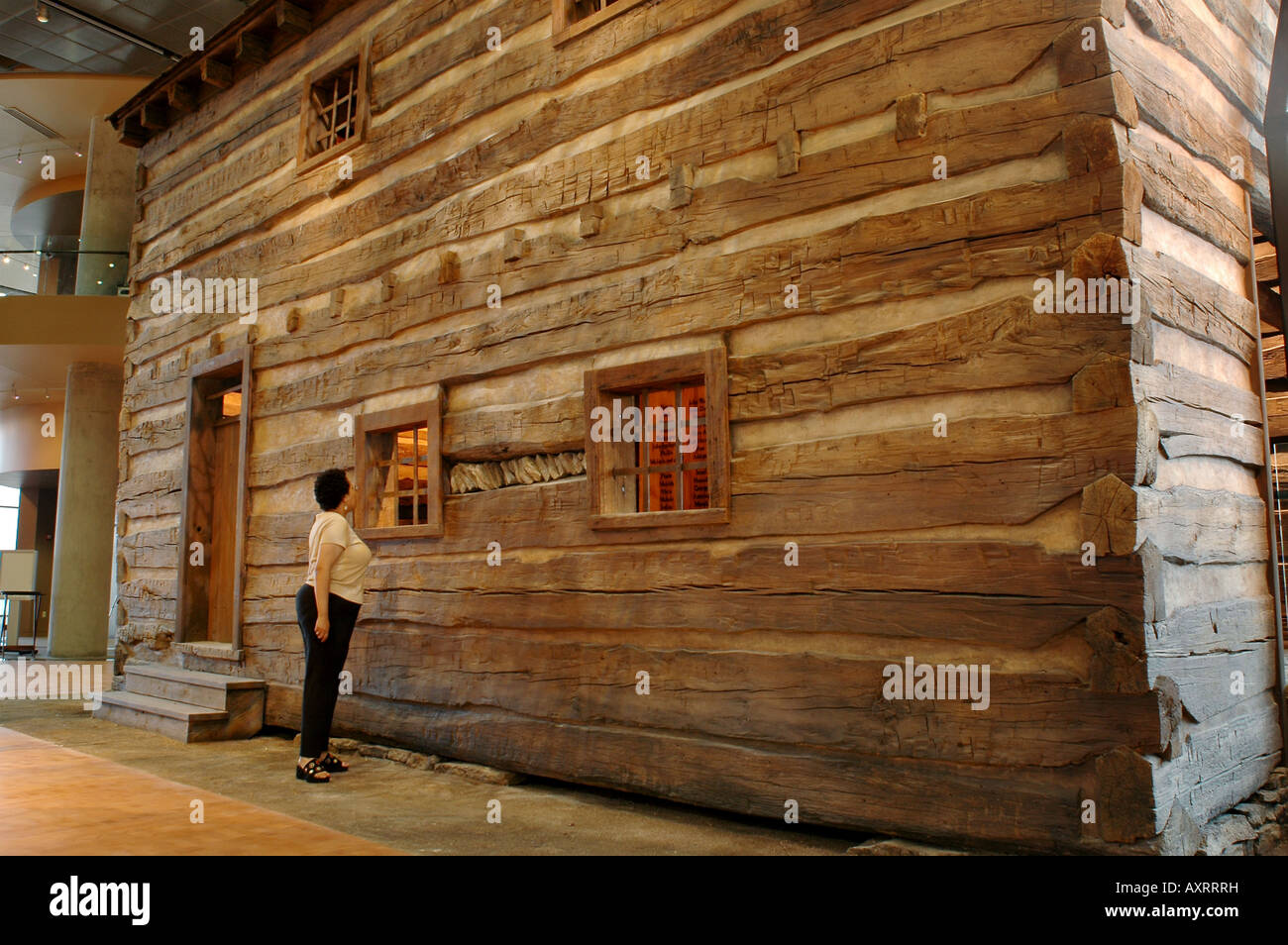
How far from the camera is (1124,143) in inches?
159

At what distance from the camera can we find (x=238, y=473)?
882 centimetres

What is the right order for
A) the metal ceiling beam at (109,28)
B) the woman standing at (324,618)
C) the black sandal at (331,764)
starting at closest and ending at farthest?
the woman standing at (324,618), the black sandal at (331,764), the metal ceiling beam at (109,28)

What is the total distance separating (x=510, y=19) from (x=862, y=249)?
11.2 ft

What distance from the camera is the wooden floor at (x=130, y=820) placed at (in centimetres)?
424

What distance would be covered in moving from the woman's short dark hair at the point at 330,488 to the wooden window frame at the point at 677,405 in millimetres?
1663

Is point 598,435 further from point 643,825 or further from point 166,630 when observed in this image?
point 166,630

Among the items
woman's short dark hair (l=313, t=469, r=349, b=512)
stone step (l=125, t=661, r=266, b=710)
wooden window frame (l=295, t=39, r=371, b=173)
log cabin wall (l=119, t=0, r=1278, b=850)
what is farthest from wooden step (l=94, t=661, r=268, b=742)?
wooden window frame (l=295, t=39, r=371, b=173)

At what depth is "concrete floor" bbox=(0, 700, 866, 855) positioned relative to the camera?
448cm

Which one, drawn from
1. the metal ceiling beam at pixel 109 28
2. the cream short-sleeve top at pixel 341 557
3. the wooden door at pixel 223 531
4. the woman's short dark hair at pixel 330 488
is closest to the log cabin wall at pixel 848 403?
the cream short-sleeve top at pixel 341 557

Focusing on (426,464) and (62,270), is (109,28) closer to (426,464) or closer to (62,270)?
(62,270)

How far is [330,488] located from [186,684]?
3.37 meters

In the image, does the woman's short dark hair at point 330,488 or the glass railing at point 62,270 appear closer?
the woman's short dark hair at point 330,488

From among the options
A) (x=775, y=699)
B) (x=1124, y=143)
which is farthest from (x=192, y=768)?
(x=1124, y=143)

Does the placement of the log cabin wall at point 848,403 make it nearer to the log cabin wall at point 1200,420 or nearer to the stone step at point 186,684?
the log cabin wall at point 1200,420
